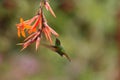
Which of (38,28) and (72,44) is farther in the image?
(72,44)

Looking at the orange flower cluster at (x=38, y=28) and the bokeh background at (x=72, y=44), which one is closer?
the orange flower cluster at (x=38, y=28)

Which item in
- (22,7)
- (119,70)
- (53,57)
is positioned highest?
(22,7)

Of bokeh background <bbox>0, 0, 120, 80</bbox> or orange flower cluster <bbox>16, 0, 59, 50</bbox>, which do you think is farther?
bokeh background <bbox>0, 0, 120, 80</bbox>

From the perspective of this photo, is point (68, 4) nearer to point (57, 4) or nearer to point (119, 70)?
point (57, 4)

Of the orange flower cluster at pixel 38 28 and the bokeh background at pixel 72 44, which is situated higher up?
the orange flower cluster at pixel 38 28

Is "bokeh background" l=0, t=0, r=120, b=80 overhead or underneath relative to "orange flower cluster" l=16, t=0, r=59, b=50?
underneath

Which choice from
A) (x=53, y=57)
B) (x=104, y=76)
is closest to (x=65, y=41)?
(x=53, y=57)

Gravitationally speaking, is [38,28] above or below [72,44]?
above

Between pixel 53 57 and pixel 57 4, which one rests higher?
pixel 57 4
